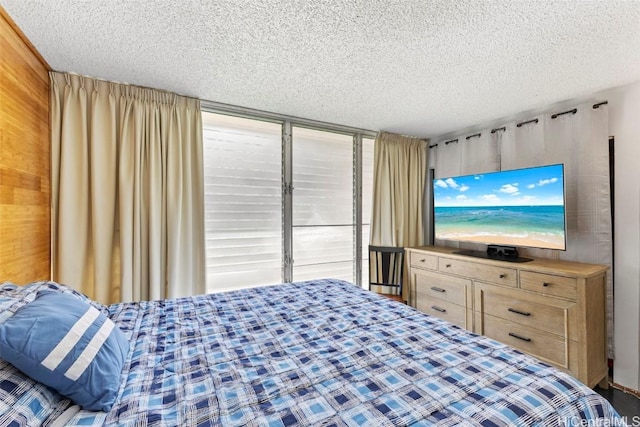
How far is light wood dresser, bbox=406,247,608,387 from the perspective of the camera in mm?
2152

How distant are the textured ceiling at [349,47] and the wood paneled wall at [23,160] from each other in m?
0.14

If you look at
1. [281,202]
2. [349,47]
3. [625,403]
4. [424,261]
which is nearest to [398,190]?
[424,261]

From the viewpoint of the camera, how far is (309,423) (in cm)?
84

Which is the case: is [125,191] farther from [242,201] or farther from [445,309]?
[445,309]

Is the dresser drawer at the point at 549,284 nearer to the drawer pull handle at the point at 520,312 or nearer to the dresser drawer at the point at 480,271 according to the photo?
the dresser drawer at the point at 480,271

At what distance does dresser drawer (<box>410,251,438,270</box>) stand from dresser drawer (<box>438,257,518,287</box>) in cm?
7

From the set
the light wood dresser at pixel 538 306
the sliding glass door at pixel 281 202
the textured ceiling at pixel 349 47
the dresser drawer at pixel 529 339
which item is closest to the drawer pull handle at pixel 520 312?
the light wood dresser at pixel 538 306

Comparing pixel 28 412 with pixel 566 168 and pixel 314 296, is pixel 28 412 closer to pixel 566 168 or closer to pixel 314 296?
pixel 314 296

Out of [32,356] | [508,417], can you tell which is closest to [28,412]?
[32,356]

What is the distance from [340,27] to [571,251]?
9.18 ft

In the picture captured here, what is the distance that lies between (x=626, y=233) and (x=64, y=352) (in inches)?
141

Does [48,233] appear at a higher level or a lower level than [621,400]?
higher

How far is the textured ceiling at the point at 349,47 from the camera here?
4.93 ft

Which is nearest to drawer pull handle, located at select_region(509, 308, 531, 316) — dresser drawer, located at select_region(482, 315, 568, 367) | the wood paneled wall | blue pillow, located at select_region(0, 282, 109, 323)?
dresser drawer, located at select_region(482, 315, 568, 367)
